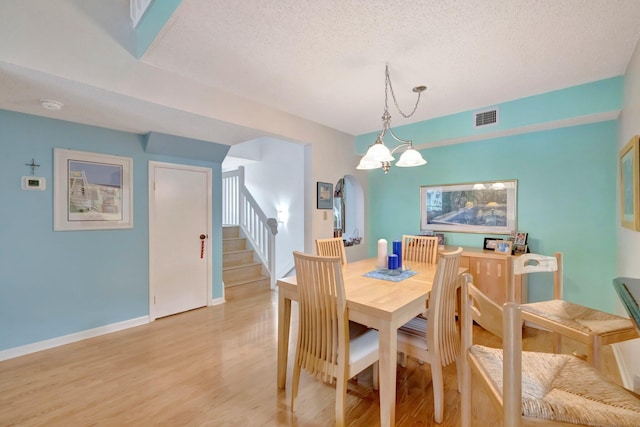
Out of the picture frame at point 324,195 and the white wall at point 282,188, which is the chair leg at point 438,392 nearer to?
the picture frame at point 324,195

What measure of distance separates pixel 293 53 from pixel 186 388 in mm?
2586

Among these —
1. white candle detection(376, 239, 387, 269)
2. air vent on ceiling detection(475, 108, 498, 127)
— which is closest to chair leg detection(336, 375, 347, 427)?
white candle detection(376, 239, 387, 269)

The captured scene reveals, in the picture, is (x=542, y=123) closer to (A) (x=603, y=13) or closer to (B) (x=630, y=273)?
(A) (x=603, y=13)

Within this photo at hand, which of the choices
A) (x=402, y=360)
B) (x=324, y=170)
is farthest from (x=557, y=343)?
(x=324, y=170)

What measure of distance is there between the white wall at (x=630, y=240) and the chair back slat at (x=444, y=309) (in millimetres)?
1145

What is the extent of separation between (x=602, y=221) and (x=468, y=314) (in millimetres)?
2609

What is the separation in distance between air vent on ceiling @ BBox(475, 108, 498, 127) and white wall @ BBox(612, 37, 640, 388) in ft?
3.12

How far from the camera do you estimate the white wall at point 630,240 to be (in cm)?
186

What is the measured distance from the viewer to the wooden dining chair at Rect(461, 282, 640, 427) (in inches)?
35.4

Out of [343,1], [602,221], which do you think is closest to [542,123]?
[602,221]

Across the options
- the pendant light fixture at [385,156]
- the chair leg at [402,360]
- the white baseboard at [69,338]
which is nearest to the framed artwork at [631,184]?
the pendant light fixture at [385,156]

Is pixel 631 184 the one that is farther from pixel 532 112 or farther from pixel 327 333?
pixel 327 333

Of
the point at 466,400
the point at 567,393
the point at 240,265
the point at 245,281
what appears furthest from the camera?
the point at 240,265

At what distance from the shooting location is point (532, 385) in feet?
3.66
